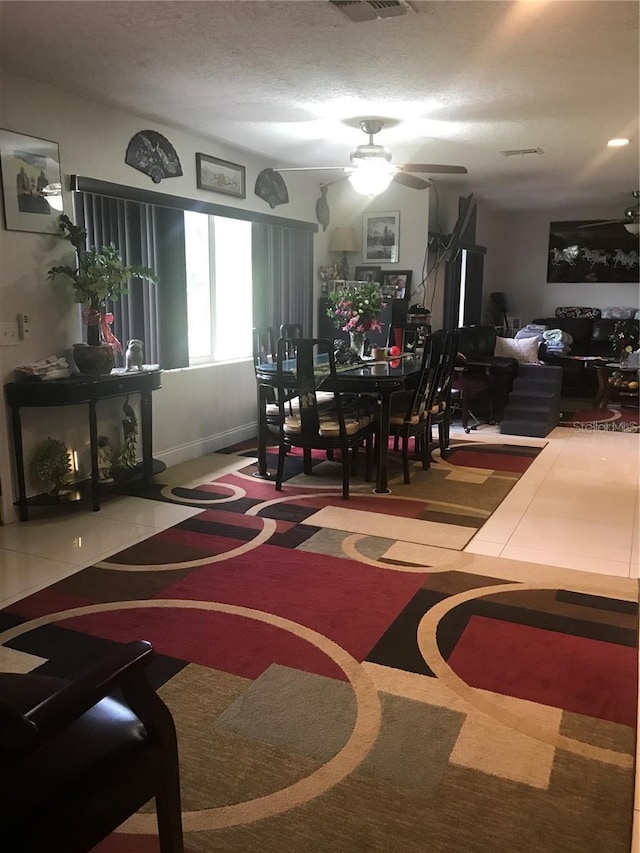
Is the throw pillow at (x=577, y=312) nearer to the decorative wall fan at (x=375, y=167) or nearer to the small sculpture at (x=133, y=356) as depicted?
the decorative wall fan at (x=375, y=167)

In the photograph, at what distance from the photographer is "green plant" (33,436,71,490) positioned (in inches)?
160

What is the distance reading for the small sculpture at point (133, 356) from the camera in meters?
4.53

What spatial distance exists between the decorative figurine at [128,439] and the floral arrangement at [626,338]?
5.66 m

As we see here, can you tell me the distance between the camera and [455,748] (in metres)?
2.02

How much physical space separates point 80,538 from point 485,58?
3.30 metres

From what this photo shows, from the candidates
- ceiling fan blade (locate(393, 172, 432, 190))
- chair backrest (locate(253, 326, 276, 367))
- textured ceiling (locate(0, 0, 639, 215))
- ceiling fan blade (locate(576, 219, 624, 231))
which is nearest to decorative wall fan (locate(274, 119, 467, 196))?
textured ceiling (locate(0, 0, 639, 215))

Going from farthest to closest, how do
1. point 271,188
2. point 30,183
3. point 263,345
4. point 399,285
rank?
point 399,285
point 271,188
point 263,345
point 30,183

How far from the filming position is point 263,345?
18.2 feet

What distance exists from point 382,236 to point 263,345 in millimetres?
2735

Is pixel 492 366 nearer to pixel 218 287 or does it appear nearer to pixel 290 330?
pixel 290 330

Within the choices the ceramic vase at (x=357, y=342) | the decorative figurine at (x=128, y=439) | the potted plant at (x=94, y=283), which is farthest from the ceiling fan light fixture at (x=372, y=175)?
the decorative figurine at (x=128, y=439)

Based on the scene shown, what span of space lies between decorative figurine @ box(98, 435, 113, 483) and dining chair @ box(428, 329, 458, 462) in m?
2.34

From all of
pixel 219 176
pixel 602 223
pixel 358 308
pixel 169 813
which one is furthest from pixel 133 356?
pixel 602 223

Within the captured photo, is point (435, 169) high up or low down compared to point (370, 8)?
down
